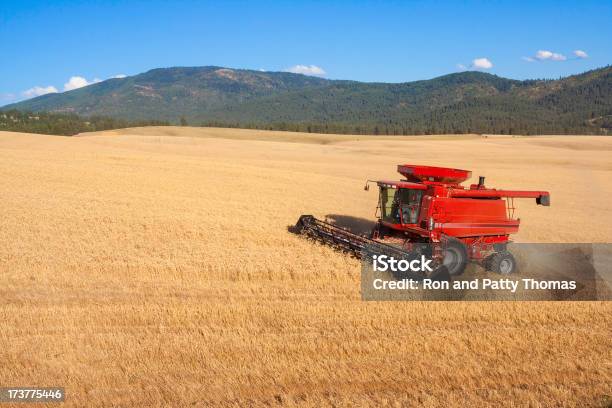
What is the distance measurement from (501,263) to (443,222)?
1996 millimetres

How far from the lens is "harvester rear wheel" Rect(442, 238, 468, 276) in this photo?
39.2ft

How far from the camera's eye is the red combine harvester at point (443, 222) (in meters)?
12.1

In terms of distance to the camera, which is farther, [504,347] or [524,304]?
[524,304]

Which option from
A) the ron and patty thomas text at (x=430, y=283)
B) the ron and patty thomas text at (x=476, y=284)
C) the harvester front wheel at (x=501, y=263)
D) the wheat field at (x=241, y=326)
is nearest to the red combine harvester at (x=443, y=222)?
the harvester front wheel at (x=501, y=263)

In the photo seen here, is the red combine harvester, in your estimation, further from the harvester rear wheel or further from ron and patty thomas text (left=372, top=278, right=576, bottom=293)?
ron and patty thomas text (left=372, top=278, right=576, bottom=293)

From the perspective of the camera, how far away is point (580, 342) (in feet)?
26.7

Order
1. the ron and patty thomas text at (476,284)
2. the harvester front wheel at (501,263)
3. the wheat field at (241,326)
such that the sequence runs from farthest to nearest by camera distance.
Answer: the harvester front wheel at (501,263) → the ron and patty thomas text at (476,284) → the wheat field at (241,326)

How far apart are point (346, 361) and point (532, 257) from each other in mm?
9152

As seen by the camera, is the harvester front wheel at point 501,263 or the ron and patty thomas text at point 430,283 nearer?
the ron and patty thomas text at point 430,283

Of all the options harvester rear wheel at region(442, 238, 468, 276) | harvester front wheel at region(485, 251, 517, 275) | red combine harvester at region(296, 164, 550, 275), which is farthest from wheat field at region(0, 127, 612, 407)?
harvester front wheel at region(485, 251, 517, 275)

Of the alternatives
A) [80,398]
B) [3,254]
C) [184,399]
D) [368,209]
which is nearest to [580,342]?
[184,399]

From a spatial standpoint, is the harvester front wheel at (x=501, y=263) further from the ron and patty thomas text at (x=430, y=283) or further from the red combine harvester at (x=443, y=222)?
the ron and patty thomas text at (x=430, y=283)

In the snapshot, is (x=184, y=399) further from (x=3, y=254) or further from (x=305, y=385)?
(x=3, y=254)

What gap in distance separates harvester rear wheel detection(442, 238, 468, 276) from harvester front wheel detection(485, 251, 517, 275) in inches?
44.5
